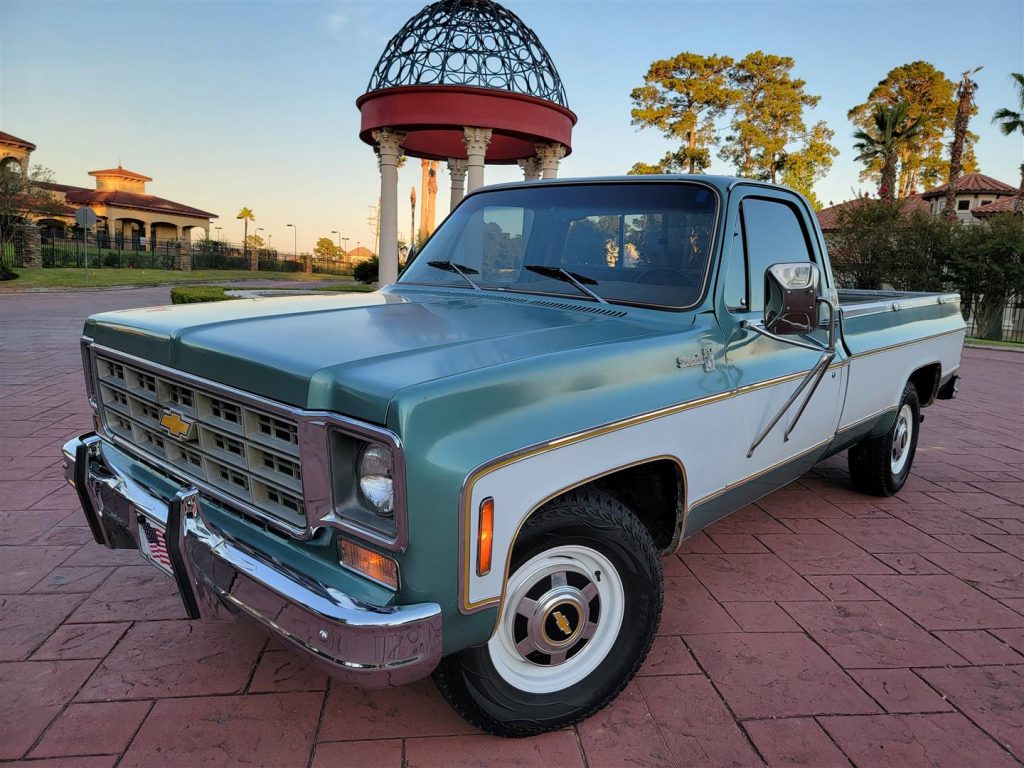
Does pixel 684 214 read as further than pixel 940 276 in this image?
No

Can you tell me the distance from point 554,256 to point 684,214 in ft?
2.05

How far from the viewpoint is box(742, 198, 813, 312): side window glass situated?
3.13 meters

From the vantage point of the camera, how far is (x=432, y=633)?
1.81m

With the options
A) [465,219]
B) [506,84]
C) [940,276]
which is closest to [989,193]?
[940,276]

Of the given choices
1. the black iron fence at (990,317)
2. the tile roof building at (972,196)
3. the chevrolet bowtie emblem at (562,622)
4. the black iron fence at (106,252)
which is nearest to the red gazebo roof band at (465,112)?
the chevrolet bowtie emblem at (562,622)

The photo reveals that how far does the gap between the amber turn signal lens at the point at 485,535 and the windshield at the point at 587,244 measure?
1.36 meters

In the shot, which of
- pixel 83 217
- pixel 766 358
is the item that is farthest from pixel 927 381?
pixel 83 217

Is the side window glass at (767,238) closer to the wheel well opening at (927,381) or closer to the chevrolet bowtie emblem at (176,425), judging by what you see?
the wheel well opening at (927,381)

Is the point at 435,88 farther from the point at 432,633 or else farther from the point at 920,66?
the point at 920,66

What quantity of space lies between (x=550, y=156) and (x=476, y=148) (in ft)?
7.64

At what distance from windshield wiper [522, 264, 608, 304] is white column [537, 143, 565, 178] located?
46.7 ft

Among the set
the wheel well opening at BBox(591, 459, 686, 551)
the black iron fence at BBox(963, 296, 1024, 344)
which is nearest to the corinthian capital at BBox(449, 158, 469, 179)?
the black iron fence at BBox(963, 296, 1024, 344)

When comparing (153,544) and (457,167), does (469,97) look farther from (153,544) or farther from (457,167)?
(153,544)

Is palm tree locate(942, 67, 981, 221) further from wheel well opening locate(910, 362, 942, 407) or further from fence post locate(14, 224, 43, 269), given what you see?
fence post locate(14, 224, 43, 269)
